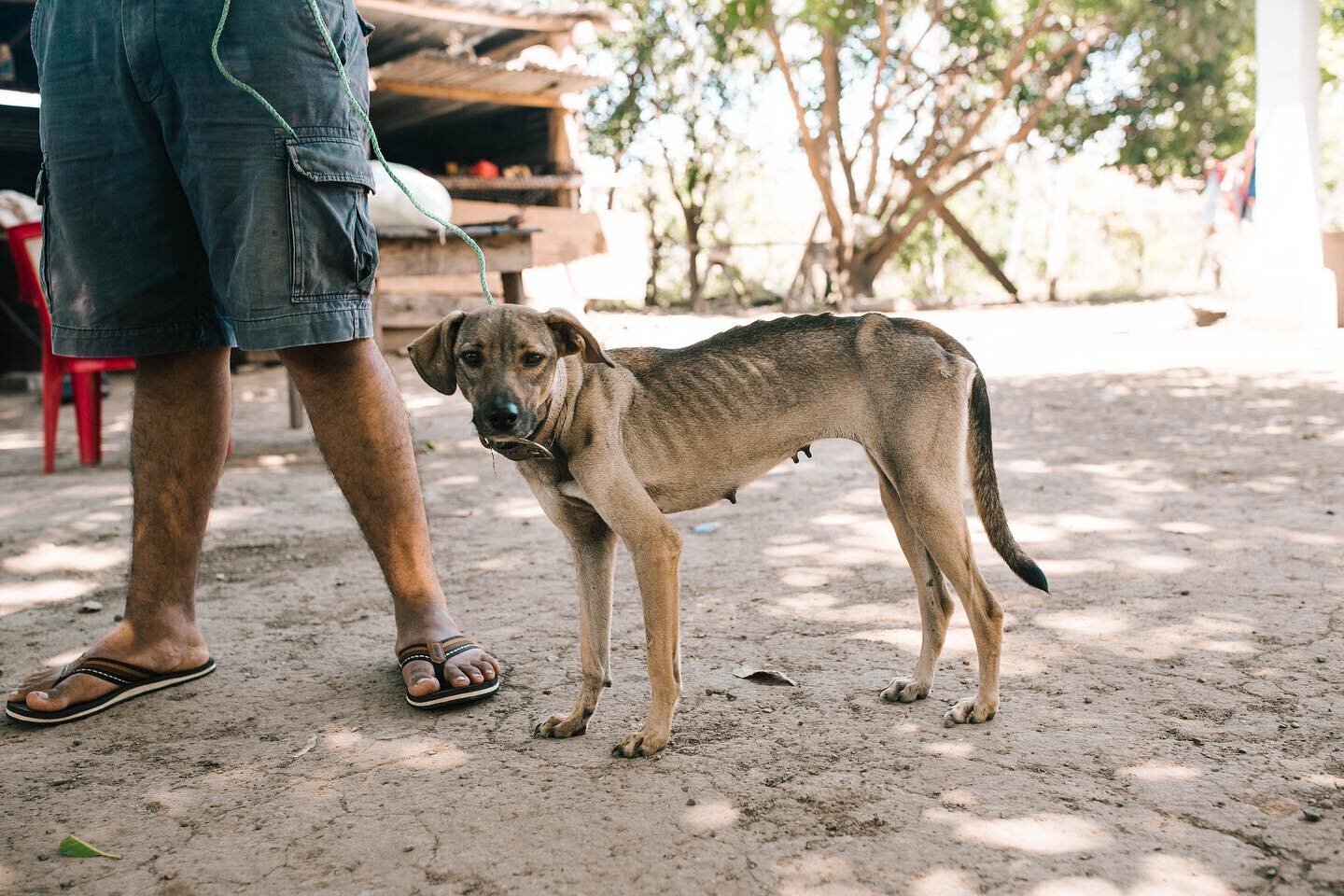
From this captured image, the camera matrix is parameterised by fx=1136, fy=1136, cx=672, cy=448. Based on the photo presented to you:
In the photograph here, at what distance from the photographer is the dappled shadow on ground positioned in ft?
Answer: 6.70

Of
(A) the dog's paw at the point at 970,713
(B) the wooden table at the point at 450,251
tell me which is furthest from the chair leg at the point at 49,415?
(A) the dog's paw at the point at 970,713

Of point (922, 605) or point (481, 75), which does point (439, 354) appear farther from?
point (481, 75)

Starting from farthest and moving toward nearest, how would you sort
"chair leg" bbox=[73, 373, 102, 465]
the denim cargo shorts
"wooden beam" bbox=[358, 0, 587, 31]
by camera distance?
1. "wooden beam" bbox=[358, 0, 587, 31]
2. "chair leg" bbox=[73, 373, 102, 465]
3. the denim cargo shorts

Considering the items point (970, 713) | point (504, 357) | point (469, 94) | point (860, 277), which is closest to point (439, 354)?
point (504, 357)

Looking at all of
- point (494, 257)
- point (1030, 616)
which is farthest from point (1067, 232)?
point (1030, 616)

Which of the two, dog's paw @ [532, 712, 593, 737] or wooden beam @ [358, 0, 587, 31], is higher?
wooden beam @ [358, 0, 587, 31]

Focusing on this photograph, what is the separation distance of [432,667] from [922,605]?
1.26 m

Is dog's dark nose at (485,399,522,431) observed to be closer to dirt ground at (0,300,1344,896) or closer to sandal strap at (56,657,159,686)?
dirt ground at (0,300,1344,896)

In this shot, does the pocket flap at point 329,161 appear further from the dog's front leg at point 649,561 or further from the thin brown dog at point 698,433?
the dog's front leg at point 649,561

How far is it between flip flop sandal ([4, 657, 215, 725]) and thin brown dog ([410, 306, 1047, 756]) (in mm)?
1096

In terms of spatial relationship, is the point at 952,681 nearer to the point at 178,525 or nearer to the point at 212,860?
the point at 212,860

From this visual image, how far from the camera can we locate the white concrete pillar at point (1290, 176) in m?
10.7

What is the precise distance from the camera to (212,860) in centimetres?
210

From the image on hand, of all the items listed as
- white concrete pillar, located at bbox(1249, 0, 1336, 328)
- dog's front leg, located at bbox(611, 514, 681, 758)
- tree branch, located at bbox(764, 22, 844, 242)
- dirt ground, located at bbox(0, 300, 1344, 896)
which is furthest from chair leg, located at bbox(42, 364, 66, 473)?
tree branch, located at bbox(764, 22, 844, 242)
